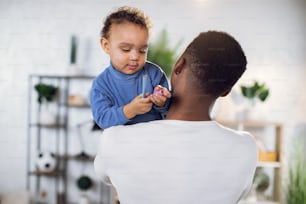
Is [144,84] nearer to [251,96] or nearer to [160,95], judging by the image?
[160,95]

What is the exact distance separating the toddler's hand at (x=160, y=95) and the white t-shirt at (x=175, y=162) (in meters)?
0.03

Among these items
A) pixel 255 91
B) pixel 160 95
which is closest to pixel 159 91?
pixel 160 95

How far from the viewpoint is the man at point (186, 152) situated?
0.32 metres

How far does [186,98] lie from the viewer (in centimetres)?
32

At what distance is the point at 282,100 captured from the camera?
1.64ft

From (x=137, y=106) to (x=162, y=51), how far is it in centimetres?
10

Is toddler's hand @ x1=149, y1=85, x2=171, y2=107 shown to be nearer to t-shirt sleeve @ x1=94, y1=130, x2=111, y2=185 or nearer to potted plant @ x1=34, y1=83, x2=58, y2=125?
t-shirt sleeve @ x1=94, y1=130, x2=111, y2=185

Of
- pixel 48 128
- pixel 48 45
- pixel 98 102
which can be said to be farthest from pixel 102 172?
pixel 48 128

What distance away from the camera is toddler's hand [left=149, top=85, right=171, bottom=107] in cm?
30

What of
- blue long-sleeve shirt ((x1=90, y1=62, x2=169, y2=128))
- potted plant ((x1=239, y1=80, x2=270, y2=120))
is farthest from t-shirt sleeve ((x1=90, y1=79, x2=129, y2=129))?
potted plant ((x1=239, y1=80, x2=270, y2=120))

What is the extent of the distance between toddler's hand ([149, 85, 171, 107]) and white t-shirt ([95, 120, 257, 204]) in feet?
0.10

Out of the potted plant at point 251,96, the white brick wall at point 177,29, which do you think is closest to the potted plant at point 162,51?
the white brick wall at point 177,29

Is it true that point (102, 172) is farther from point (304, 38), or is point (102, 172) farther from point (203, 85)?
point (304, 38)

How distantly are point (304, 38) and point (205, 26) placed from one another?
11 centimetres
